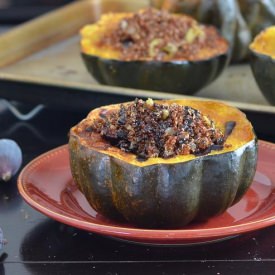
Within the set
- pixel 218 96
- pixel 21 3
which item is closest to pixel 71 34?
pixel 218 96

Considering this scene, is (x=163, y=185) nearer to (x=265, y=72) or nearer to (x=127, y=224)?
(x=127, y=224)

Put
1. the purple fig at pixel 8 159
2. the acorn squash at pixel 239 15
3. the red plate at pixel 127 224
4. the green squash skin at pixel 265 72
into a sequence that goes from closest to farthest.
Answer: the red plate at pixel 127 224 < the purple fig at pixel 8 159 < the green squash skin at pixel 265 72 < the acorn squash at pixel 239 15

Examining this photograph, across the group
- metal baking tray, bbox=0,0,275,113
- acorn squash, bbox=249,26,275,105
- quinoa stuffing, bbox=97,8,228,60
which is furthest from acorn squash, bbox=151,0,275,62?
acorn squash, bbox=249,26,275,105

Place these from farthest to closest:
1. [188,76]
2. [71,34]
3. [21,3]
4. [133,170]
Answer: [21,3]
[71,34]
[188,76]
[133,170]

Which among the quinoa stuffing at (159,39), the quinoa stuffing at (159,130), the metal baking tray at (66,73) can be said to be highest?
the quinoa stuffing at (159,130)

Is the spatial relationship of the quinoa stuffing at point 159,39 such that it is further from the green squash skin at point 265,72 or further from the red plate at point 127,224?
the red plate at point 127,224

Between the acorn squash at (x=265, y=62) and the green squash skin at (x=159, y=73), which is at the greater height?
the acorn squash at (x=265, y=62)

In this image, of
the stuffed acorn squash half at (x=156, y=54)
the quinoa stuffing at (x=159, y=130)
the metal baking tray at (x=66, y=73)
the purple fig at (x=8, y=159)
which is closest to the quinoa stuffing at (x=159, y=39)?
the stuffed acorn squash half at (x=156, y=54)

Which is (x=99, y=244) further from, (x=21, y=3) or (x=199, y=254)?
(x=21, y=3)
